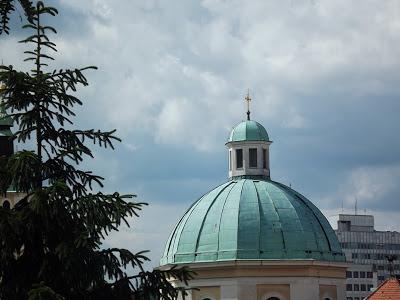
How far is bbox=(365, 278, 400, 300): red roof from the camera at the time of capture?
179 ft

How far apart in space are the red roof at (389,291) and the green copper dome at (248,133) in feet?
30.3

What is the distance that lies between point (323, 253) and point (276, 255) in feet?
8.68

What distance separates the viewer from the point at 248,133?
184 ft

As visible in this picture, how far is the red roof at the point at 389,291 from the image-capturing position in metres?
54.6

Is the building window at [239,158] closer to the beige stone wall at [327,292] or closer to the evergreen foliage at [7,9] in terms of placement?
the beige stone wall at [327,292]

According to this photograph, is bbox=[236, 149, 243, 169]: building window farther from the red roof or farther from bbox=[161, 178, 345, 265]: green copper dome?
the red roof

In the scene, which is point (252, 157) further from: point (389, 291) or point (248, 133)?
point (389, 291)

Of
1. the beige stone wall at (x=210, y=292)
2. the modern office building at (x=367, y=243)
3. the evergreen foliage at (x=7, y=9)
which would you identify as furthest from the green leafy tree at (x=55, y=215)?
the modern office building at (x=367, y=243)

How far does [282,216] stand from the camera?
52.3 metres

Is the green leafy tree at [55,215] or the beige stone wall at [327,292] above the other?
the beige stone wall at [327,292]

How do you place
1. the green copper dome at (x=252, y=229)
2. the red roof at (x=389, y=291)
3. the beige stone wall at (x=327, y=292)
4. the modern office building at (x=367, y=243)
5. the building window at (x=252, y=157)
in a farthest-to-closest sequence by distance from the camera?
the modern office building at (x=367, y=243), the building window at (x=252, y=157), the red roof at (x=389, y=291), the beige stone wall at (x=327, y=292), the green copper dome at (x=252, y=229)

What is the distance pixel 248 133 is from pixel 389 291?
34.0 feet

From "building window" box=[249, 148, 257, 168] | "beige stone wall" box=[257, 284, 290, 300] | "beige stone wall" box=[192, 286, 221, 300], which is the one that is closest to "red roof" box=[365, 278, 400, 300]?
"beige stone wall" box=[257, 284, 290, 300]

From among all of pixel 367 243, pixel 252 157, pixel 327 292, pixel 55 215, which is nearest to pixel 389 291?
pixel 327 292
